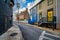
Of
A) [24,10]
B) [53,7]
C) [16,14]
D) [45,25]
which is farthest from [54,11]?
[16,14]

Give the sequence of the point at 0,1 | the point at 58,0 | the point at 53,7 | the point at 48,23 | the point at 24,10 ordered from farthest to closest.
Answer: the point at 24,10, the point at 48,23, the point at 53,7, the point at 58,0, the point at 0,1

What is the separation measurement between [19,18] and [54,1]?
52031 mm

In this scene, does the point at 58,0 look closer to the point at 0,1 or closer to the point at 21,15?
the point at 0,1

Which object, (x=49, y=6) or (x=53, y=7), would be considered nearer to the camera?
(x=53, y=7)

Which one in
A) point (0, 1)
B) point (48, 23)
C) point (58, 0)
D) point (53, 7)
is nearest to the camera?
point (0, 1)

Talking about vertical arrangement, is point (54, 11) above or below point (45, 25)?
above

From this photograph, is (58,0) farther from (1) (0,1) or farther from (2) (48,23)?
(1) (0,1)

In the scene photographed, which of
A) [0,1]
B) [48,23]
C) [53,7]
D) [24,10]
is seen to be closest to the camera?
[0,1]

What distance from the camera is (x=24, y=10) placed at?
73.7 meters

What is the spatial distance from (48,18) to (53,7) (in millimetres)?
3917

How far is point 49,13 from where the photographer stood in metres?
30.0

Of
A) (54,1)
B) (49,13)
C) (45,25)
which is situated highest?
(54,1)

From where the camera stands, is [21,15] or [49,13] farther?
[21,15]

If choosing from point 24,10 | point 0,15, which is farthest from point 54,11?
point 24,10
